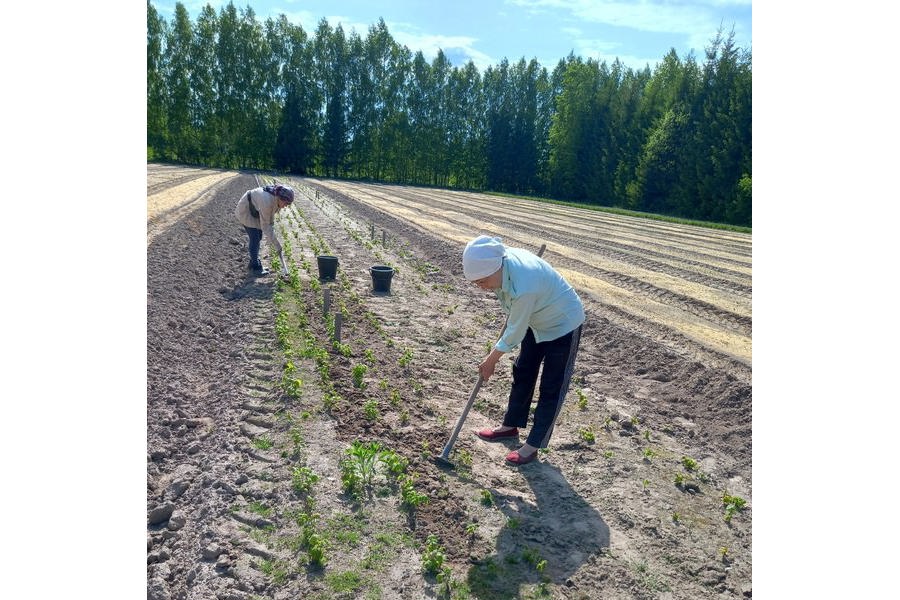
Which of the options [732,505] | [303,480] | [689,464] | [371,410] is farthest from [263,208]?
[732,505]

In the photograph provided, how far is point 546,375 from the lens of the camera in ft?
13.9

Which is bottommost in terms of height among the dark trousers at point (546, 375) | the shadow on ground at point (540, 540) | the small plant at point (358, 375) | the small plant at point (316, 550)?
the shadow on ground at point (540, 540)

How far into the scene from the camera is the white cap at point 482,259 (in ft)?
12.2

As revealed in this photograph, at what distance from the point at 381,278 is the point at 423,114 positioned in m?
50.3

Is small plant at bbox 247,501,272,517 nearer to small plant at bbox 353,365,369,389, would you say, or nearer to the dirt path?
the dirt path

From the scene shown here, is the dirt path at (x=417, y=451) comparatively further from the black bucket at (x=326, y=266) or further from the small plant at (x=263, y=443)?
the black bucket at (x=326, y=266)

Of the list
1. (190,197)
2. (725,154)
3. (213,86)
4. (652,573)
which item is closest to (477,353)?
(652,573)

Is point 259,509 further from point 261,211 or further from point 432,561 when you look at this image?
point 261,211

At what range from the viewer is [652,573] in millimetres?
3445

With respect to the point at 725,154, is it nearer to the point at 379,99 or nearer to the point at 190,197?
the point at 190,197

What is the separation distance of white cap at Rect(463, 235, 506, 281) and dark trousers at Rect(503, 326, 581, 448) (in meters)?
0.83

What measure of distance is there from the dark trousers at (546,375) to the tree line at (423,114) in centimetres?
3495

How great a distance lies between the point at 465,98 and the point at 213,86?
78.8 feet

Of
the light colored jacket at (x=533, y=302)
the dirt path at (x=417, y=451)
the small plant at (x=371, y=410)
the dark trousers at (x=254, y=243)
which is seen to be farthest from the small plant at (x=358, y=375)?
the dark trousers at (x=254, y=243)
